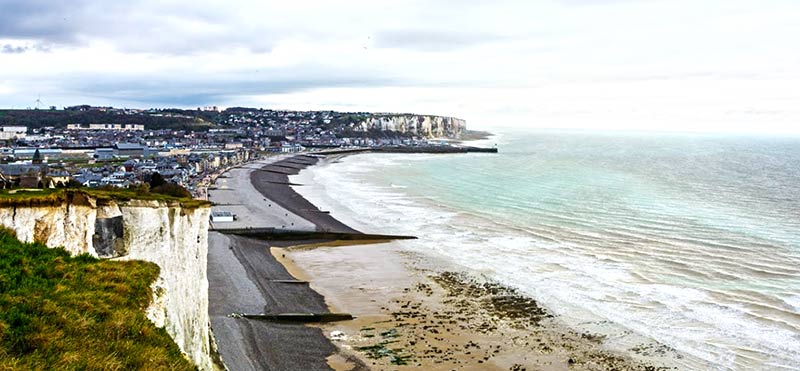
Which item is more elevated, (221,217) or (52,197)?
(52,197)

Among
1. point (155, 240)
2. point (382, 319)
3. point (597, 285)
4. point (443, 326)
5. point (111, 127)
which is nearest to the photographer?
point (155, 240)

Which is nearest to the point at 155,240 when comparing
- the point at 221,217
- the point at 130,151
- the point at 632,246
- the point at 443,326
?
the point at 443,326

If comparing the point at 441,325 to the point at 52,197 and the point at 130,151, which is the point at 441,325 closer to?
the point at 52,197

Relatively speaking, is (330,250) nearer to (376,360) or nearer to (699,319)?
(376,360)

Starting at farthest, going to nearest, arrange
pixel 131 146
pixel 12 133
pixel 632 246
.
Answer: pixel 12 133 → pixel 131 146 → pixel 632 246

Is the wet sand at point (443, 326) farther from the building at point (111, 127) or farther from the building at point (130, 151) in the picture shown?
the building at point (111, 127)

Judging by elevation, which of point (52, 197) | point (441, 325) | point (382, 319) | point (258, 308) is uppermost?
point (52, 197)

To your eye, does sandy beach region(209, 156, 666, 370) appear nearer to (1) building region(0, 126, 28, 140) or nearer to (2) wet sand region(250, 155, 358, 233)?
→ (2) wet sand region(250, 155, 358, 233)
